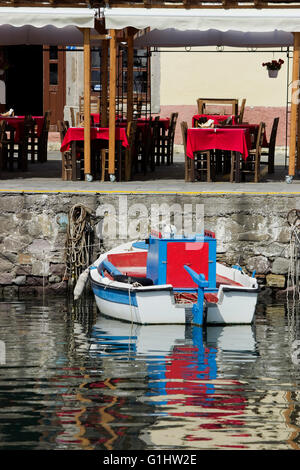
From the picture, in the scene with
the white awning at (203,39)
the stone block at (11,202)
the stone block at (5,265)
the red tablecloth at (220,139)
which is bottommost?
the stone block at (5,265)

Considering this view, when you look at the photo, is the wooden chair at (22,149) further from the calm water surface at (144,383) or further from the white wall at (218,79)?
the white wall at (218,79)

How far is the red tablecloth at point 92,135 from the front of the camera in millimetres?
17234

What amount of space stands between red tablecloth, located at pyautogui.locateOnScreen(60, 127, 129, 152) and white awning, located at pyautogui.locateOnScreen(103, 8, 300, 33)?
5.26 feet

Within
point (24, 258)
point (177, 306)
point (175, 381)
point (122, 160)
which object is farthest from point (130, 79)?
point (175, 381)

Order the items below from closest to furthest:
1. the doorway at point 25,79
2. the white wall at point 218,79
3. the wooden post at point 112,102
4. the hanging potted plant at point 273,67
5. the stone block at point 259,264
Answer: the stone block at point 259,264, the wooden post at point 112,102, the hanging potted plant at point 273,67, the white wall at point 218,79, the doorway at point 25,79

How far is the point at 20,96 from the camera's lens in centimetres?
3086

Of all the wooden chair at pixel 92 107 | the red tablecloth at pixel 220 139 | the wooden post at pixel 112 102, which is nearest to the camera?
the wooden post at pixel 112 102

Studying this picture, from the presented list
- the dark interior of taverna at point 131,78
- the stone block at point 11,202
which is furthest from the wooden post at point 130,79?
the stone block at point 11,202

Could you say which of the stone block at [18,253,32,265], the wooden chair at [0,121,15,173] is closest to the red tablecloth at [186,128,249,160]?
the stone block at [18,253,32,265]

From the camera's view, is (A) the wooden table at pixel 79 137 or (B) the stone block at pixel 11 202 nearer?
(B) the stone block at pixel 11 202

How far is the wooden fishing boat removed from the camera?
14047 millimetres

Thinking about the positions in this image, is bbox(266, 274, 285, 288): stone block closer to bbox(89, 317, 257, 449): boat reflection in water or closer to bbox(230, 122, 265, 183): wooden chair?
bbox(89, 317, 257, 449): boat reflection in water

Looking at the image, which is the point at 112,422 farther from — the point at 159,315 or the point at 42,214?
the point at 42,214

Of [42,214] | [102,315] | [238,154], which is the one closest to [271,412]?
[102,315]
